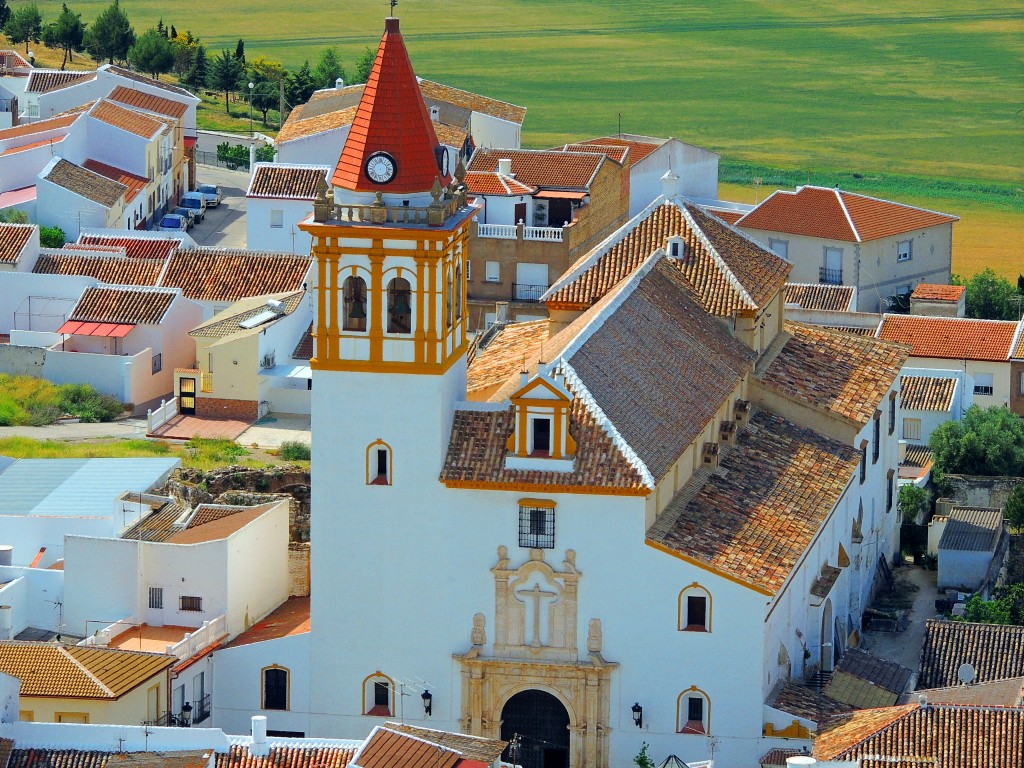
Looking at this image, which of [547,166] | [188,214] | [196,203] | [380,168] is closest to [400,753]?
[380,168]

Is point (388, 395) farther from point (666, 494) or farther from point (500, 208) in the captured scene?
point (500, 208)

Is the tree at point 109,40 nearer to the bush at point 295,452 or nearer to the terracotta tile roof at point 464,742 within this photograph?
the bush at point 295,452

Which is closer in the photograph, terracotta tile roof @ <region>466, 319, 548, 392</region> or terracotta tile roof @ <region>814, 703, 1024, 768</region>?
terracotta tile roof @ <region>814, 703, 1024, 768</region>

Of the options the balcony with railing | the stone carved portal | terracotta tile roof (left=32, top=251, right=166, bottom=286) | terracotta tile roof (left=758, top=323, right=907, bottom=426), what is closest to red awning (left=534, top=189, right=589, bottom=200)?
the balcony with railing

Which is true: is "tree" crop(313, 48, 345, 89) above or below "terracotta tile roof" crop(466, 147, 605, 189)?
above

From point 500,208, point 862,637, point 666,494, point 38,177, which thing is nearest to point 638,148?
point 500,208

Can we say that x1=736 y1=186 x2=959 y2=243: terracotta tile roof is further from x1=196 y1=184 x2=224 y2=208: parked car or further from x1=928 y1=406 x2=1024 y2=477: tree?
x1=196 y1=184 x2=224 y2=208: parked car

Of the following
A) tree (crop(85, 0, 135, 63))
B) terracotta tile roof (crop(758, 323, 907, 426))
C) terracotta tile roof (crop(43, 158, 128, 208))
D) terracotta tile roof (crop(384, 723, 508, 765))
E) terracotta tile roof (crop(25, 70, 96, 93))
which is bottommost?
terracotta tile roof (crop(384, 723, 508, 765))

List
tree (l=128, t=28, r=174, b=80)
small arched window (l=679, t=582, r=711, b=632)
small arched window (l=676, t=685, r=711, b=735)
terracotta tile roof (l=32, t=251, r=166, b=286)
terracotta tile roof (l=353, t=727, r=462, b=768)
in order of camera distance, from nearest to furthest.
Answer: terracotta tile roof (l=353, t=727, r=462, b=768) < small arched window (l=679, t=582, r=711, b=632) < small arched window (l=676, t=685, r=711, b=735) < terracotta tile roof (l=32, t=251, r=166, b=286) < tree (l=128, t=28, r=174, b=80)
